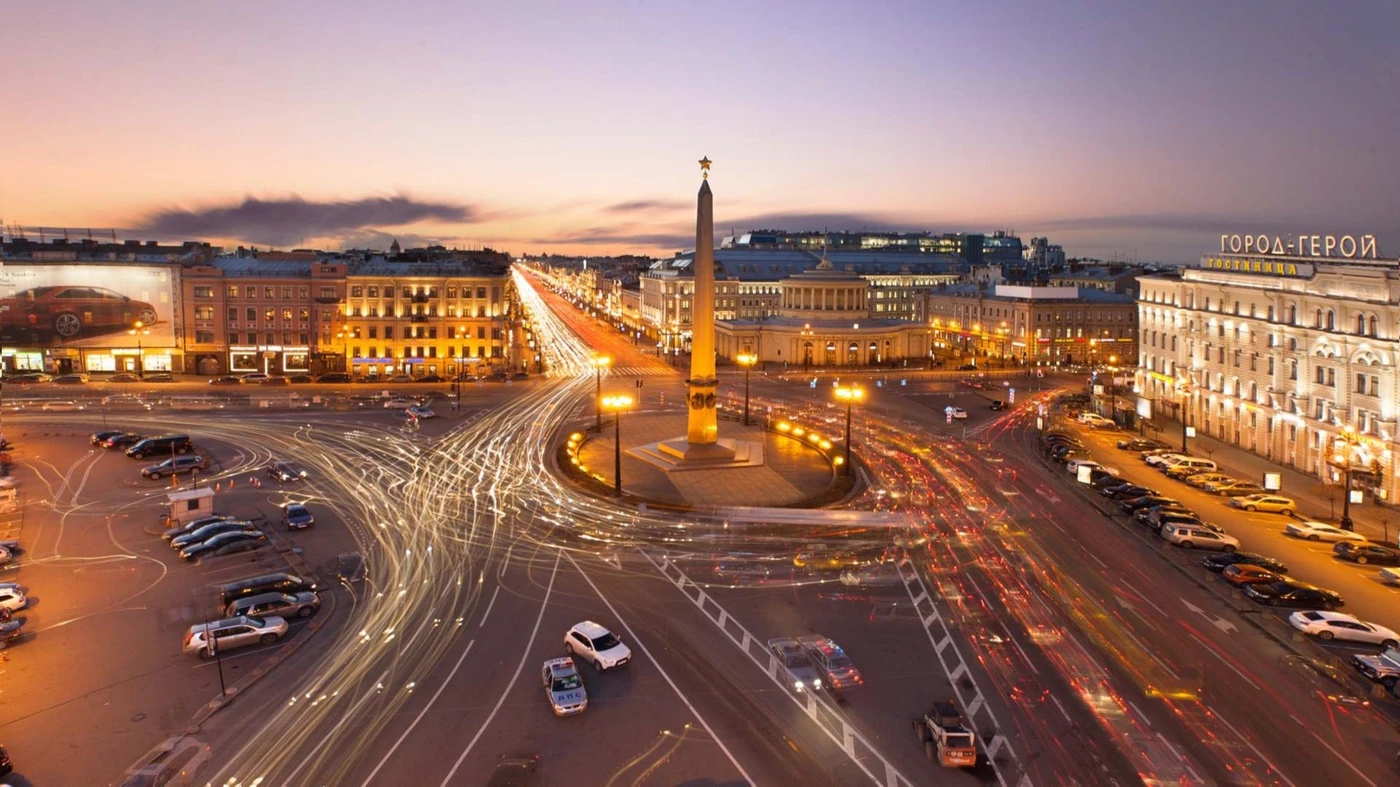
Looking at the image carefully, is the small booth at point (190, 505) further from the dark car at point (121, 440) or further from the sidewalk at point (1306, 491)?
the sidewalk at point (1306, 491)

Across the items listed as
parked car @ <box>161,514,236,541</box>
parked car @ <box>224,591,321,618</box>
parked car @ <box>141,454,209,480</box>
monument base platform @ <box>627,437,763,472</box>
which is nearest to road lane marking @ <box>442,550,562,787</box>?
parked car @ <box>224,591,321,618</box>

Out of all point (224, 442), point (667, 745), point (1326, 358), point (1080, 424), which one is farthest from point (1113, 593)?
point (224, 442)


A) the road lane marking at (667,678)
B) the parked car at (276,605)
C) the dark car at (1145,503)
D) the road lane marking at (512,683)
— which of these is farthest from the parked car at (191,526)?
the dark car at (1145,503)

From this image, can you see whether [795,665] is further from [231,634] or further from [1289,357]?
[1289,357]

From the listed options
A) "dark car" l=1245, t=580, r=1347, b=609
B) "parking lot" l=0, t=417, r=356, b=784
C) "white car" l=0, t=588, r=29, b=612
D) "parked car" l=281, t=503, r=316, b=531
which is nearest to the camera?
"parking lot" l=0, t=417, r=356, b=784

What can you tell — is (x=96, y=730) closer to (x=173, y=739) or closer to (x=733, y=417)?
(x=173, y=739)

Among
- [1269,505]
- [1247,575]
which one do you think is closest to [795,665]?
[1247,575]

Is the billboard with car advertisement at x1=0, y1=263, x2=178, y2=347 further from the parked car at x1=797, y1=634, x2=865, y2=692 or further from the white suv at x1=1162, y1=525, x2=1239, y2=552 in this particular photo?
the white suv at x1=1162, y1=525, x2=1239, y2=552
